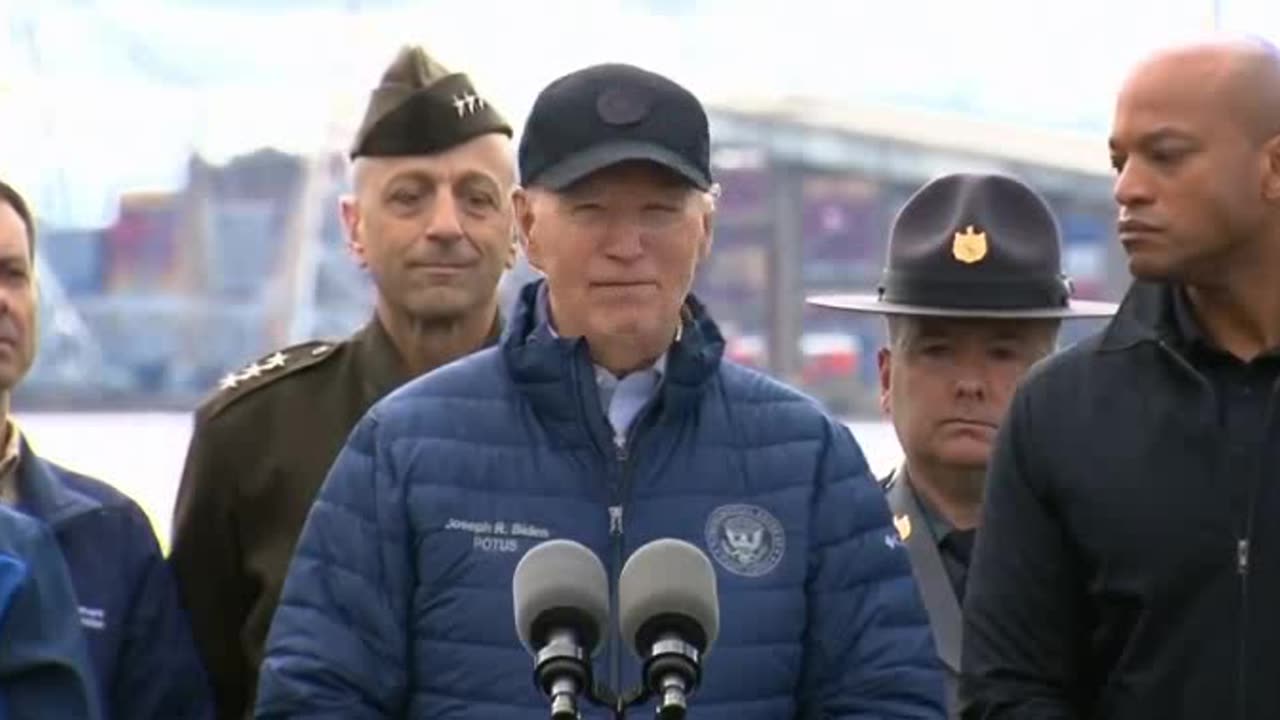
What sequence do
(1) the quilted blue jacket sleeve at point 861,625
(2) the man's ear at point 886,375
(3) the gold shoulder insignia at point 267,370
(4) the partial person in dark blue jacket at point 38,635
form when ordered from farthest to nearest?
(3) the gold shoulder insignia at point 267,370, (2) the man's ear at point 886,375, (4) the partial person in dark blue jacket at point 38,635, (1) the quilted blue jacket sleeve at point 861,625

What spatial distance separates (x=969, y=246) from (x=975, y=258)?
0.03m

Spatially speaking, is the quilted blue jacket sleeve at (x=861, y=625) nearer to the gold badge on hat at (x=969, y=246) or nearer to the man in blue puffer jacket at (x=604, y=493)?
the man in blue puffer jacket at (x=604, y=493)

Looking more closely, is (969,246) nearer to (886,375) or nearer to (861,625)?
(886,375)

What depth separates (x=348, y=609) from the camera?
10.9 feet

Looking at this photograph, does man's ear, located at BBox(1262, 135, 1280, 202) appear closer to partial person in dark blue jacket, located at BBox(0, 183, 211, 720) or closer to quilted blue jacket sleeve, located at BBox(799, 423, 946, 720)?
quilted blue jacket sleeve, located at BBox(799, 423, 946, 720)

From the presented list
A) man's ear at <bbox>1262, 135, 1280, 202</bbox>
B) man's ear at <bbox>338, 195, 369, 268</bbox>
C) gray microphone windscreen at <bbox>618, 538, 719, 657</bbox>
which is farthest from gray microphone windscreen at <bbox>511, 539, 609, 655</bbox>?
man's ear at <bbox>338, 195, 369, 268</bbox>

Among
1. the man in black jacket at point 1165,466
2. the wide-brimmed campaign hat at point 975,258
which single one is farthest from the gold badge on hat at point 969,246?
the man in black jacket at point 1165,466

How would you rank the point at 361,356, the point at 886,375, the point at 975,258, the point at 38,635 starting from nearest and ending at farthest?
1. the point at 38,635
2. the point at 975,258
3. the point at 886,375
4. the point at 361,356

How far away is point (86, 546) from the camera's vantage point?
4.16 metres

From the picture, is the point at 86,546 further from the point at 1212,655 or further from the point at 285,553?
the point at 1212,655

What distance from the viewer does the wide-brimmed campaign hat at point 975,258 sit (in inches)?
175

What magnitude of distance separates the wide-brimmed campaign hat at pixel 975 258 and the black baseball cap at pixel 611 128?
3.33 ft

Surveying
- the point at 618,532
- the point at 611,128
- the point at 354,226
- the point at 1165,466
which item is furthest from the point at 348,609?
the point at 354,226

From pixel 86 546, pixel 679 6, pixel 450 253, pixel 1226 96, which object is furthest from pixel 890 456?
pixel 1226 96
